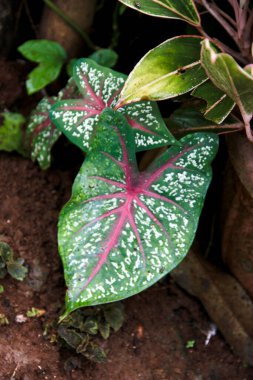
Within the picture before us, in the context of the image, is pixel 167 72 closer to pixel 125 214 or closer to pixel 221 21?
pixel 221 21

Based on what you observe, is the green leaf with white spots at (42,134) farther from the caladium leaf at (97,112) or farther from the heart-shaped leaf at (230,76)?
the heart-shaped leaf at (230,76)

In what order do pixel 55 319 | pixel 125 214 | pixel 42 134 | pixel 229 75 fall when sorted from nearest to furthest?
pixel 229 75 → pixel 125 214 → pixel 55 319 → pixel 42 134

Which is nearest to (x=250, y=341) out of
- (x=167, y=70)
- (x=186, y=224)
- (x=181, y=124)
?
(x=186, y=224)

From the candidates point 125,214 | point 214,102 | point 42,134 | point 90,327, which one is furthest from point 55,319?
point 214,102

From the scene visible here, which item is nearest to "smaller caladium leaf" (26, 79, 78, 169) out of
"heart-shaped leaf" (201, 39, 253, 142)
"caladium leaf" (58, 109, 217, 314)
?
"caladium leaf" (58, 109, 217, 314)

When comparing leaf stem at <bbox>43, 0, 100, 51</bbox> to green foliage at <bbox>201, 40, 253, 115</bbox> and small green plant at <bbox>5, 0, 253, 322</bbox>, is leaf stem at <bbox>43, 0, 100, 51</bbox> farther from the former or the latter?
green foliage at <bbox>201, 40, 253, 115</bbox>
